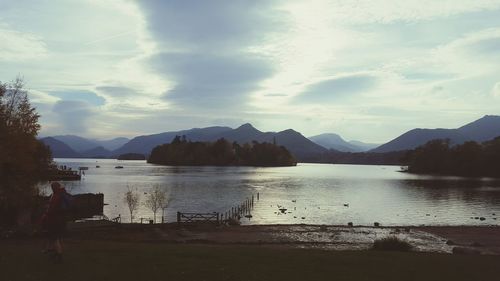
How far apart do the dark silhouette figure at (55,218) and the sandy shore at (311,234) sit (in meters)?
24.8

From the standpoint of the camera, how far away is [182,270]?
16672 millimetres

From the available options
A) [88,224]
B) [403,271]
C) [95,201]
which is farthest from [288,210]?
[403,271]

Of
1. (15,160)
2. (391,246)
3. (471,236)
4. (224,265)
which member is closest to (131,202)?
(15,160)

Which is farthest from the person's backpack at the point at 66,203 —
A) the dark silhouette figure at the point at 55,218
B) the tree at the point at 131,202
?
the tree at the point at 131,202

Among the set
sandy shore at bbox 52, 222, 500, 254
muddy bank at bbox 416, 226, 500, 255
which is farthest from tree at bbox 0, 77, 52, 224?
muddy bank at bbox 416, 226, 500, 255

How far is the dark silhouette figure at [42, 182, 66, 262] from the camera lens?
16.8 metres

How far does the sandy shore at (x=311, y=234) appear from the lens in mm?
43625

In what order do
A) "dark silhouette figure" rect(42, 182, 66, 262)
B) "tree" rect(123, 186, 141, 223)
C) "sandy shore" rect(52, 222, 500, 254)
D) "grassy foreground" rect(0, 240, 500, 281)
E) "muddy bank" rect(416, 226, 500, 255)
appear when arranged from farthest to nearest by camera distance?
"tree" rect(123, 186, 141, 223) → "muddy bank" rect(416, 226, 500, 255) → "sandy shore" rect(52, 222, 500, 254) → "dark silhouette figure" rect(42, 182, 66, 262) → "grassy foreground" rect(0, 240, 500, 281)

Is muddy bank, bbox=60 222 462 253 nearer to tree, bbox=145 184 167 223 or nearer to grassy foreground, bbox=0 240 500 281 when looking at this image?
tree, bbox=145 184 167 223

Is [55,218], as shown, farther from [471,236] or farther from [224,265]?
[471,236]

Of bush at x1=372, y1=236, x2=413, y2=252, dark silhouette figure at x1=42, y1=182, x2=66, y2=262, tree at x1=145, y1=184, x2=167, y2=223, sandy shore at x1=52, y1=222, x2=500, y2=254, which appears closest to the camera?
dark silhouette figure at x1=42, y1=182, x2=66, y2=262

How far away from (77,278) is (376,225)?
2205 inches

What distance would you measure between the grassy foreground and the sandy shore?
63.8 ft

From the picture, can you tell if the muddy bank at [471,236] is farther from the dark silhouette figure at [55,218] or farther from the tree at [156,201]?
the tree at [156,201]
